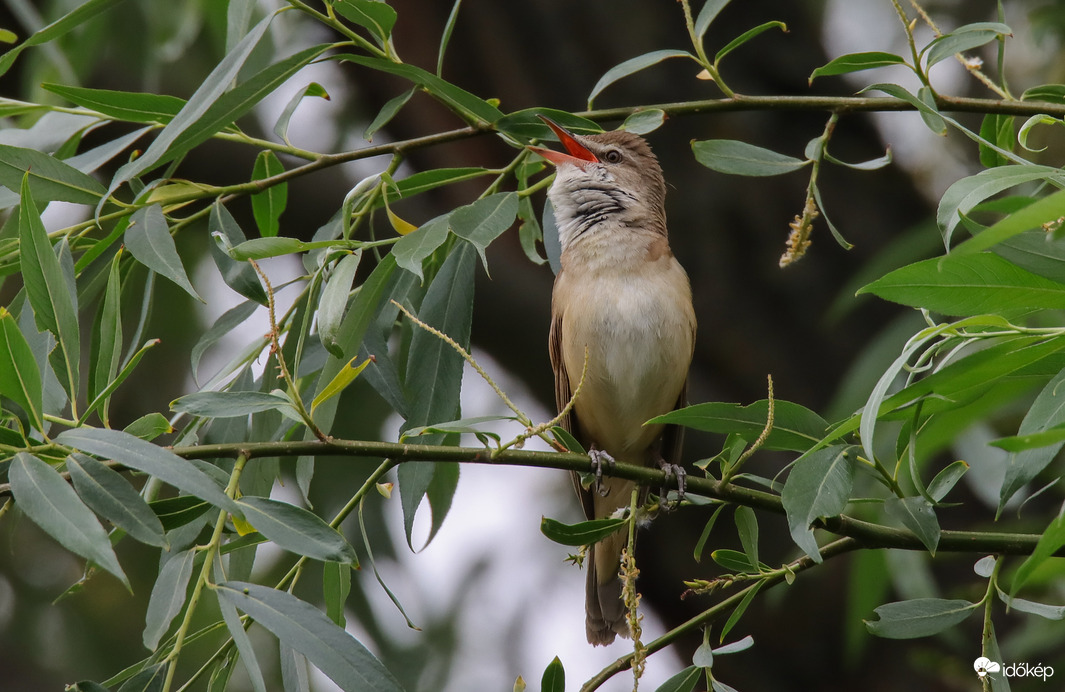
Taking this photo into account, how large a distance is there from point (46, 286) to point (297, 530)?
74cm

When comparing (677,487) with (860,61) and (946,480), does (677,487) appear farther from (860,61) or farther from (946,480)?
(860,61)

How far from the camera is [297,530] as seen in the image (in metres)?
2.07

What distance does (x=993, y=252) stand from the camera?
195 cm

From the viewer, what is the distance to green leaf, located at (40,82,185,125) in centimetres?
260

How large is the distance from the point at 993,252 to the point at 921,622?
0.96 meters

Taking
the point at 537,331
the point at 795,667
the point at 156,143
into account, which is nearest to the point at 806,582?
the point at 795,667

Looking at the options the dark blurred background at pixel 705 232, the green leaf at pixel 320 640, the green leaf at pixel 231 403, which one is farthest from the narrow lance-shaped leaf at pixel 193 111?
the dark blurred background at pixel 705 232

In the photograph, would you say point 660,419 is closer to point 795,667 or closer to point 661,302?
point 661,302

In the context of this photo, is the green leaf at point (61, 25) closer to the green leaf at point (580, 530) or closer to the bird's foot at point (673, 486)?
the green leaf at point (580, 530)

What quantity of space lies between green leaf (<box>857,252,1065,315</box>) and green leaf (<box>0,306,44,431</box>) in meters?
1.57

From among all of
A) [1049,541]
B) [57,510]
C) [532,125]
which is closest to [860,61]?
[532,125]

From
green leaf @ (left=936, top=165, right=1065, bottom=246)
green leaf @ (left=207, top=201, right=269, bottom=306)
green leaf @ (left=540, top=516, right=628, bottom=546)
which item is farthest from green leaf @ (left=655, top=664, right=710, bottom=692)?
green leaf @ (left=207, top=201, right=269, bottom=306)

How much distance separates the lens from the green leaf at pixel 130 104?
2.60 meters

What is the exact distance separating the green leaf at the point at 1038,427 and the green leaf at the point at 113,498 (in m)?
1.58
